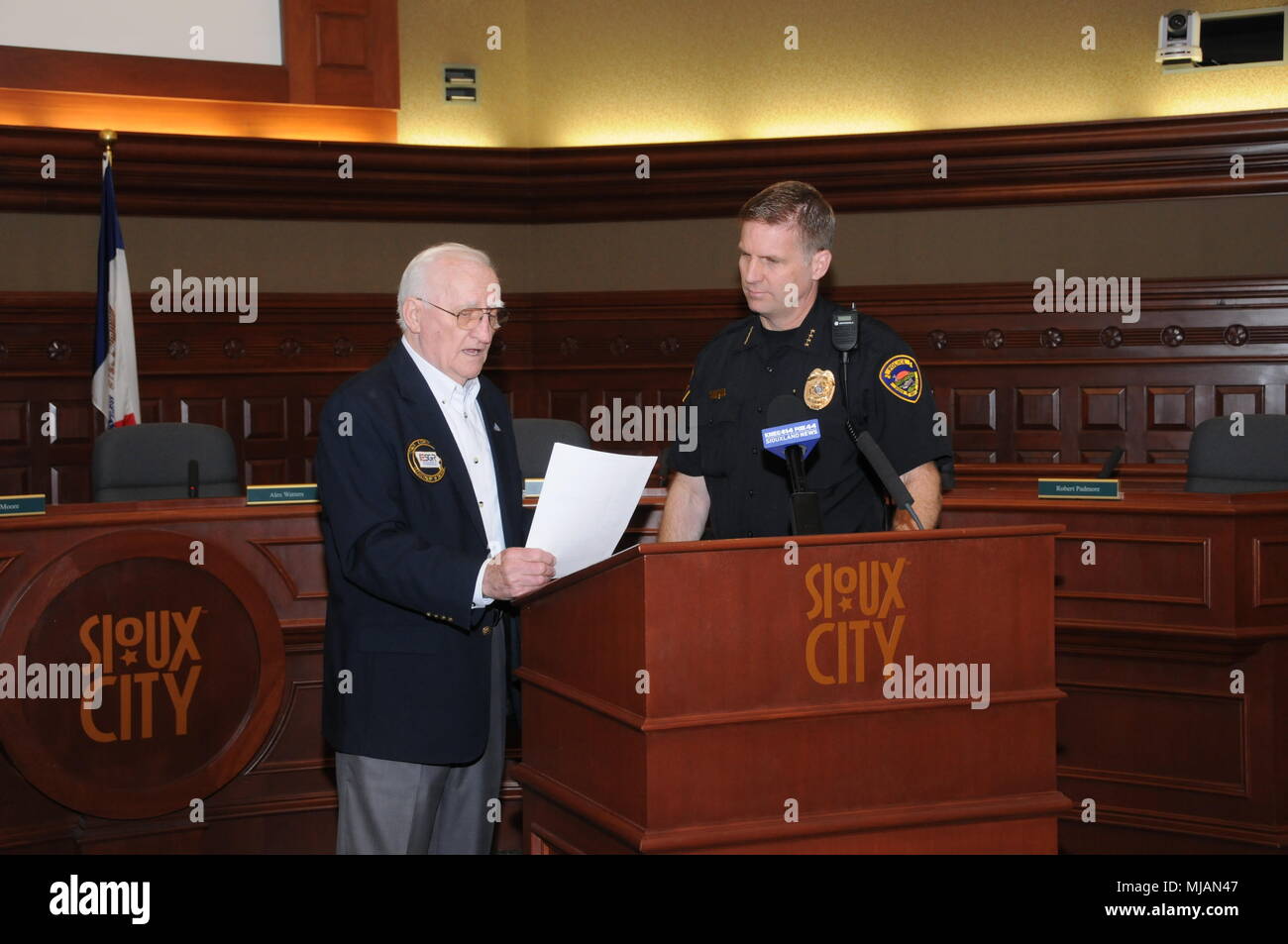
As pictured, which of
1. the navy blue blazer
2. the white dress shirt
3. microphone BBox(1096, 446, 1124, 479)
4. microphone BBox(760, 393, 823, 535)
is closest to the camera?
microphone BBox(760, 393, 823, 535)

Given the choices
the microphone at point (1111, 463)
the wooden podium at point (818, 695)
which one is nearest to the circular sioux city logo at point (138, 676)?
the wooden podium at point (818, 695)

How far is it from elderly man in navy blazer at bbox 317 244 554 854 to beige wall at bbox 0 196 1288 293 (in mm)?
4296

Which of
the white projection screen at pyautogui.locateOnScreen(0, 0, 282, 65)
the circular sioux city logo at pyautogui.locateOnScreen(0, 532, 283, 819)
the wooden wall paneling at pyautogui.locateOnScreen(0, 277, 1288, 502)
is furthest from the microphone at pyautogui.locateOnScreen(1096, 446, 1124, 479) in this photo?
the white projection screen at pyautogui.locateOnScreen(0, 0, 282, 65)

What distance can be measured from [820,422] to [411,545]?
96cm

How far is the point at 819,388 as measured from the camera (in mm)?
2869

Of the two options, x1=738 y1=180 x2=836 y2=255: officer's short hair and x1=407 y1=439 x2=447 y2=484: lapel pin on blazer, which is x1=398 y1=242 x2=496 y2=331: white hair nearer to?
x1=407 y1=439 x2=447 y2=484: lapel pin on blazer

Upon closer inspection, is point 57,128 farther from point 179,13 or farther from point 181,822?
point 181,822

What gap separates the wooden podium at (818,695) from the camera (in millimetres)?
1897

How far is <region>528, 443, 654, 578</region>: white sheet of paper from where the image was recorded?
2.17 metres

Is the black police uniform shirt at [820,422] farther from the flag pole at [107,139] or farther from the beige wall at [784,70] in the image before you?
the flag pole at [107,139]

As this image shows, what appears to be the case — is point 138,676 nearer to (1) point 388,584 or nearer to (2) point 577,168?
(1) point 388,584

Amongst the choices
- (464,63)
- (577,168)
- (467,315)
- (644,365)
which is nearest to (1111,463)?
(467,315)

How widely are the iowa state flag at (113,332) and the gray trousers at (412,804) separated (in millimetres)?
3837

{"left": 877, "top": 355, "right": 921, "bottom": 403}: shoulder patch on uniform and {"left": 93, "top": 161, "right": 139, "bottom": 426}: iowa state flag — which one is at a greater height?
{"left": 93, "top": 161, "right": 139, "bottom": 426}: iowa state flag
